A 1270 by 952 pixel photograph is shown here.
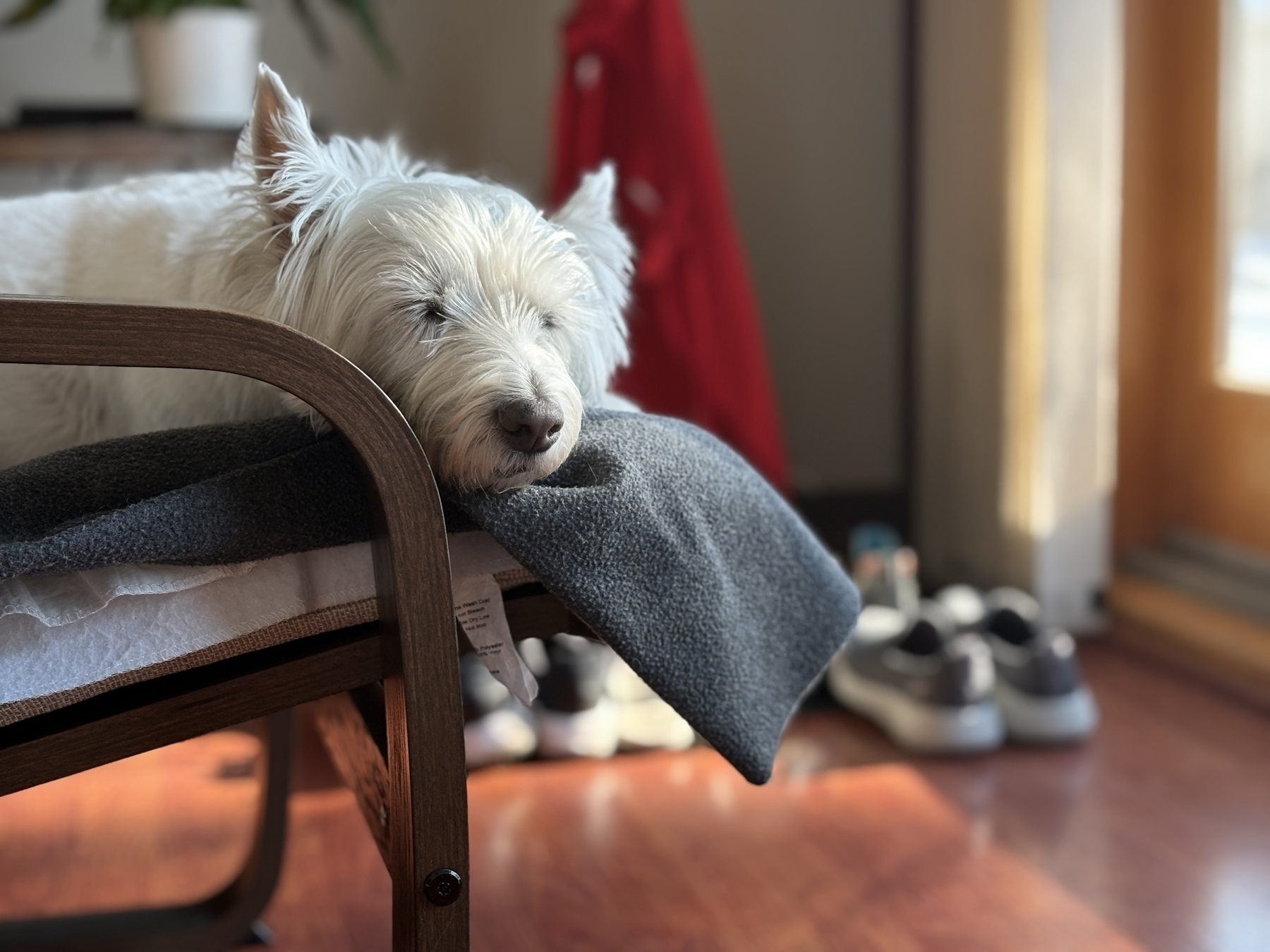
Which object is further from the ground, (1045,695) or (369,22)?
(369,22)

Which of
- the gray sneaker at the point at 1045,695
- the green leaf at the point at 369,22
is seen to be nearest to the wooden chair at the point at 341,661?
the gray sneaker at the point at 1045,695

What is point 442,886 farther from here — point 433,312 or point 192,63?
point 192,63

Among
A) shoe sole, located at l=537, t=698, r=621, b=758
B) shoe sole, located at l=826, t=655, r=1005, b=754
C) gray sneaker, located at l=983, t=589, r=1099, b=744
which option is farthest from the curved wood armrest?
gray sneaker, located at l=983, t=589, r=1099, b=744

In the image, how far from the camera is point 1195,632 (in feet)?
6.85

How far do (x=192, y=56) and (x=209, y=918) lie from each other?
4.74ft

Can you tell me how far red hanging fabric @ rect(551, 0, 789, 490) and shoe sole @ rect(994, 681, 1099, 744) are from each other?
67 cm

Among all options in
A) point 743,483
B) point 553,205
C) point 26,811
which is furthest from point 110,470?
point 553,205

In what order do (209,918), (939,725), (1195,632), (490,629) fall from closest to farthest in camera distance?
1. (490,629)
2. (209,918)
3. (939,725)
4. (1195,632)

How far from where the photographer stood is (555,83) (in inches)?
107

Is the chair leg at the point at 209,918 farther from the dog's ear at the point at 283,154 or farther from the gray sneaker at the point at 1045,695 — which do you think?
the gray sneaker at the point at 1045,695

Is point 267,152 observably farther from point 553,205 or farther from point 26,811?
point 553,205

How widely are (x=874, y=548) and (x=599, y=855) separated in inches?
39.1

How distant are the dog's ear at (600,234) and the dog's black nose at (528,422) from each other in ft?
0.79

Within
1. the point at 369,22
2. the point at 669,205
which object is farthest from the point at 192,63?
the point at 669,205
